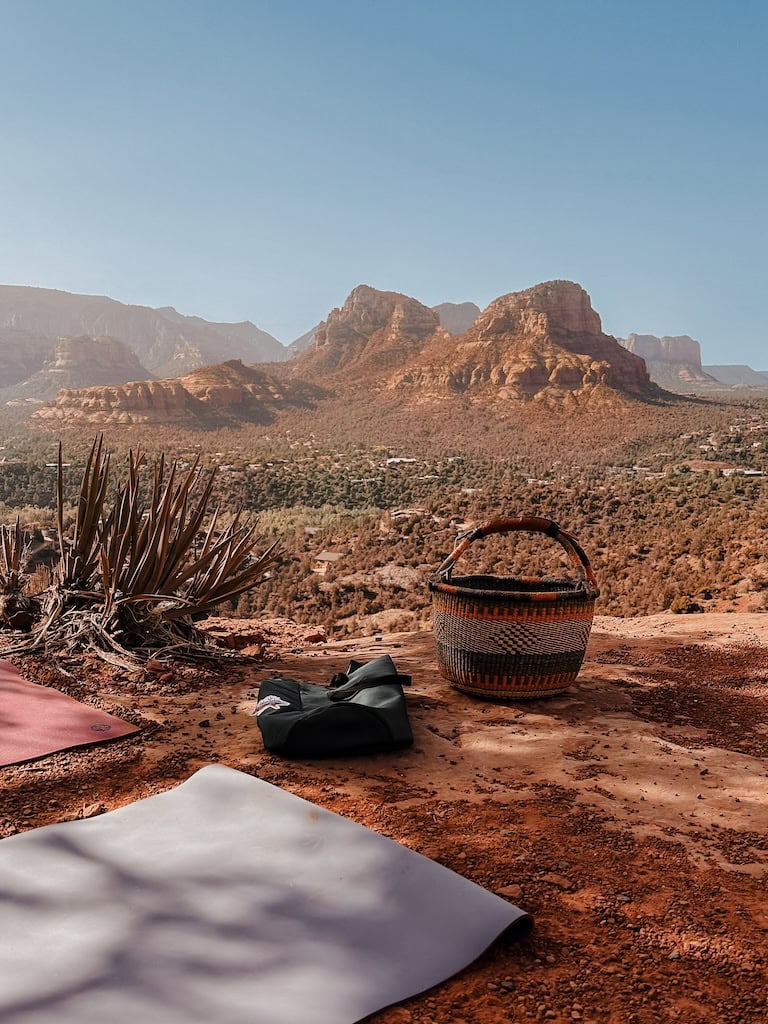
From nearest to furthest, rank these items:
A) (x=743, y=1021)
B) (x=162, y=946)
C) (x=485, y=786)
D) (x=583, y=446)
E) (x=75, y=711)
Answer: (x=743, y=1021) → (x=162, y=946) → (x=485, y=786) → (x=75, y=711) → (x=583, y=446)

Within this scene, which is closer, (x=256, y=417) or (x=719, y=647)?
(x=719, y=647)

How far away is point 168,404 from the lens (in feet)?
180

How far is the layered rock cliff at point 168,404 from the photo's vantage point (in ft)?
175

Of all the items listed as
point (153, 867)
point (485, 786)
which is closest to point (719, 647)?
Result: point (485, 786)

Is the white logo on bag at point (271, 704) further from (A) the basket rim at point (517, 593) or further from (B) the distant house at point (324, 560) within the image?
(B) the distant house at point (324, 560)

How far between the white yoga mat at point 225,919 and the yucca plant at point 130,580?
2.36 meters

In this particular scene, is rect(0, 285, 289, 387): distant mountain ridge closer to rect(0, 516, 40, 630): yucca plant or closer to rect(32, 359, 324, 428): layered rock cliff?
rect(32, 359, 324, 428): layered rock cliff

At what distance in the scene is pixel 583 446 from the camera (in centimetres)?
4016

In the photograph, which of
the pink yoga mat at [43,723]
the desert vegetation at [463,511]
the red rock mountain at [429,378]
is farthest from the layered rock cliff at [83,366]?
the pink yoga mat at [43,723]

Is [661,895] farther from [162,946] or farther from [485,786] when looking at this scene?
[162,946]

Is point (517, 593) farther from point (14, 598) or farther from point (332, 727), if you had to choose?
point (14, 598)

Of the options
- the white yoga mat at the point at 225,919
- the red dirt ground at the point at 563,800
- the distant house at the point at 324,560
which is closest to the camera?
the white yoga mat at the point at 225,919

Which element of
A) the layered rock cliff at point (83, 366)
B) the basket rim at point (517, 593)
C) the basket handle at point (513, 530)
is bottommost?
the basket rim at point (517, 593)

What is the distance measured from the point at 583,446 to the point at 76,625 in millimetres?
37643
